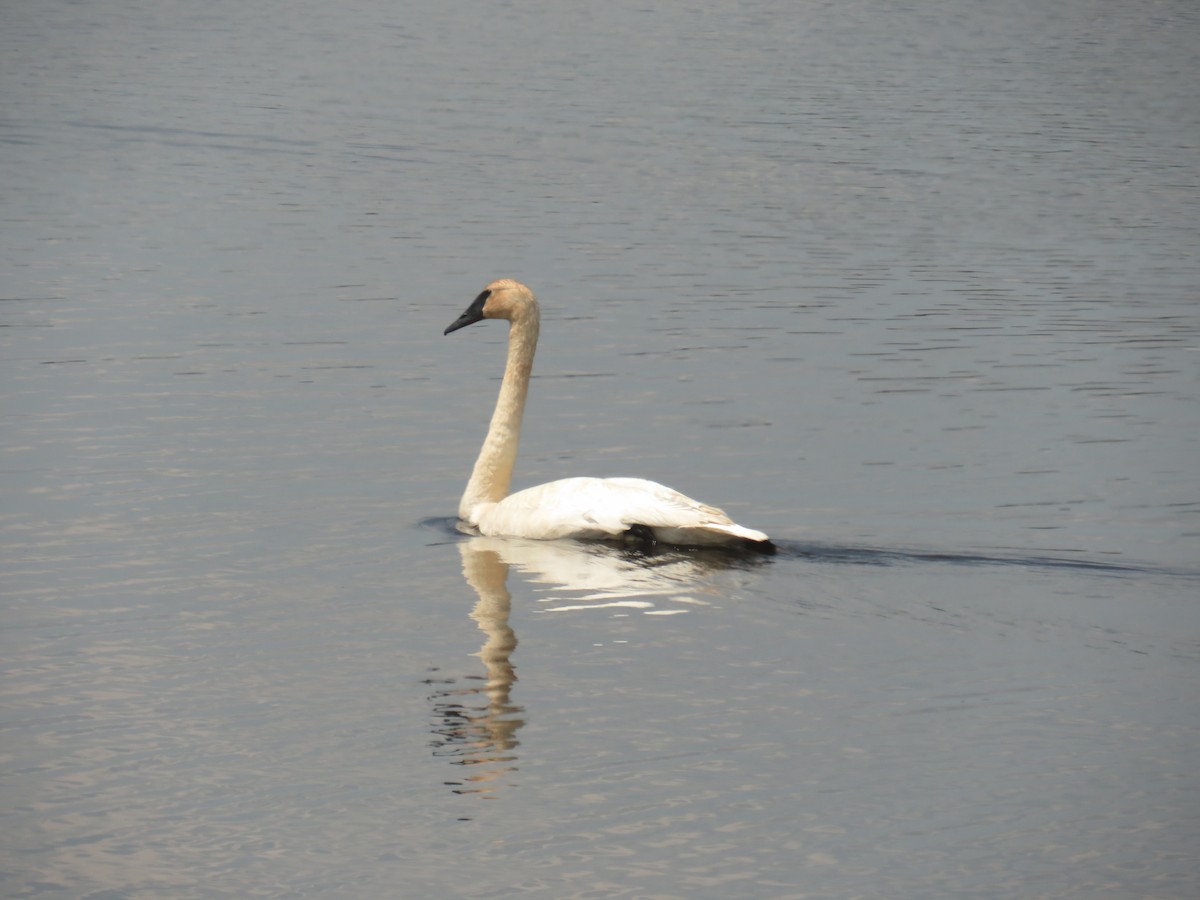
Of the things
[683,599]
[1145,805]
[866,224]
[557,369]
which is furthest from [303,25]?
[1145,805]

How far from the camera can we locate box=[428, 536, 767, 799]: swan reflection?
8.13 m

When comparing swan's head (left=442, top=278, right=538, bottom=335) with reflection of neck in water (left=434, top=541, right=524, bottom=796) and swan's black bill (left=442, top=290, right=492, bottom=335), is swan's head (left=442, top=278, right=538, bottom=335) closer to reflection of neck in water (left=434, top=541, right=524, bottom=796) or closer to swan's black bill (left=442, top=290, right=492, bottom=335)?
swan's black bill (left=442, top=290, right=492, bottom=335)

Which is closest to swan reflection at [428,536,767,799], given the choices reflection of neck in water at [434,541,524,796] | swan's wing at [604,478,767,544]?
reflection of neck in water at [434,541,524,796]

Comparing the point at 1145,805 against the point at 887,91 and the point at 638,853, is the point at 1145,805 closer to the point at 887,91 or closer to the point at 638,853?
the point at 638,853

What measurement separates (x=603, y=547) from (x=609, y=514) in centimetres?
24

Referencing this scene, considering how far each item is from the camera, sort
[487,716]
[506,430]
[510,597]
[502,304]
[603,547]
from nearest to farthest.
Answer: [487,716]
[510,597]
[603,547]
[506,430]
[502,304]

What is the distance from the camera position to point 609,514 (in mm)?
11477

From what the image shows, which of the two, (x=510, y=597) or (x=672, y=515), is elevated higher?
(x=672, y=515)

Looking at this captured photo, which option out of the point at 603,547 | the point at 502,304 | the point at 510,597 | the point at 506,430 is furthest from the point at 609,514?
the point at 502,304

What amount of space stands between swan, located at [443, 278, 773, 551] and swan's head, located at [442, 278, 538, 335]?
26 millimetres

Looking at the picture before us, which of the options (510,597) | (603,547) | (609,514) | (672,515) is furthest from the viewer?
(603,547)

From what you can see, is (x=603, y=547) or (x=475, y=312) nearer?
(x=603, y=547)

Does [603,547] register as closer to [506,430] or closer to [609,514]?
[609,514]

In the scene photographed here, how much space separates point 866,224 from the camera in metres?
25.2
